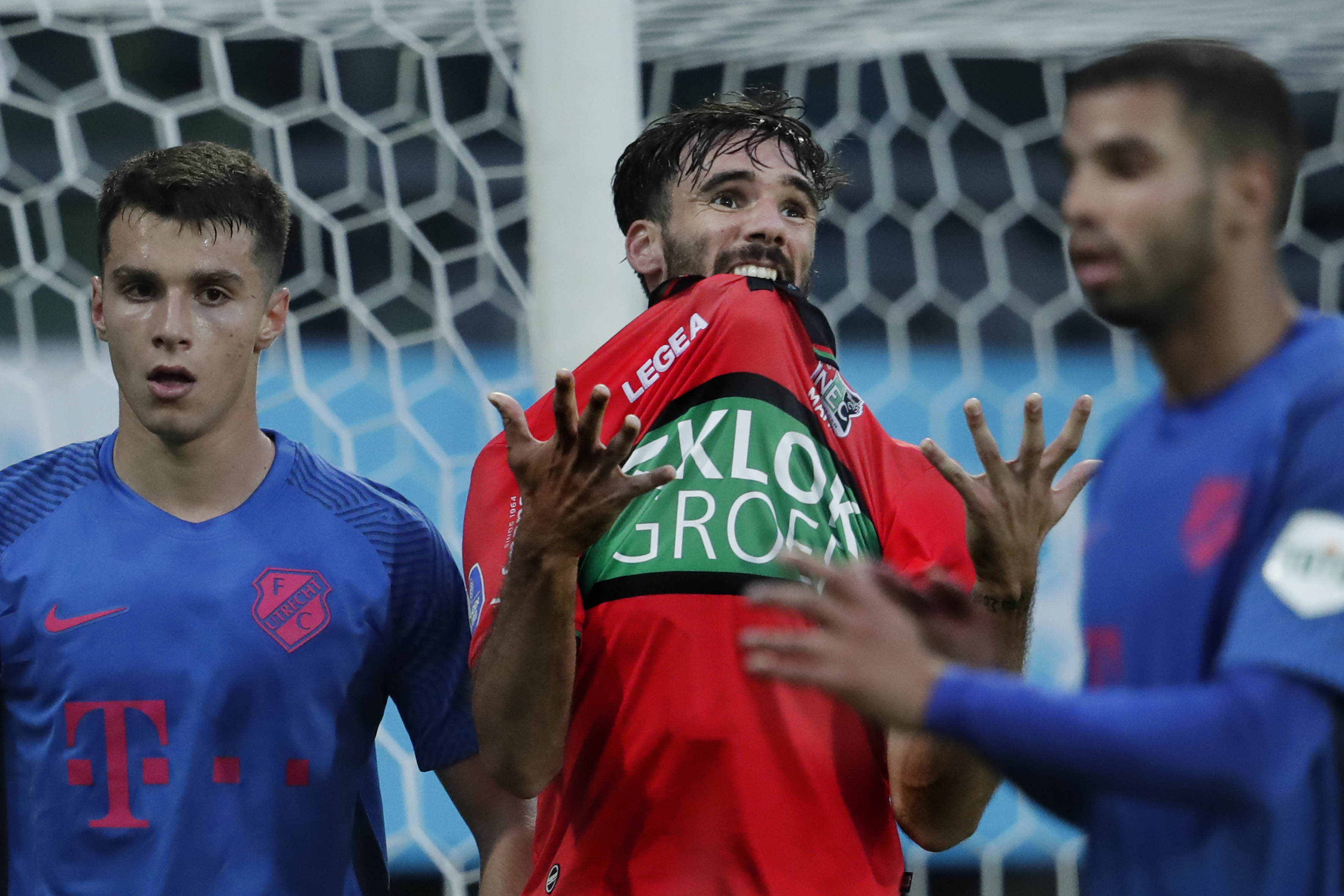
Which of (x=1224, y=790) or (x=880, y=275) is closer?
(x=1224, y=790)

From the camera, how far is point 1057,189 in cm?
406

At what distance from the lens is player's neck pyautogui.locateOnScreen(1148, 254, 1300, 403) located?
49.1 inches

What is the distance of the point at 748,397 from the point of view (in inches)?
76.0

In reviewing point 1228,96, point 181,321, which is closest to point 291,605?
point 181,321

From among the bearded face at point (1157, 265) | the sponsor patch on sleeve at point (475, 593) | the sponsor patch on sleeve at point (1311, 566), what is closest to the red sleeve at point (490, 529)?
the sponsor patch on sleeve at point (475, 593)

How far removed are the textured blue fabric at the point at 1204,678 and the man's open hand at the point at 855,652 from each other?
3cm

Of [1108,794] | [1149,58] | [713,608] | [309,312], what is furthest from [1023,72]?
[1108,794]

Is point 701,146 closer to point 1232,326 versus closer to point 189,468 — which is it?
point 189,468

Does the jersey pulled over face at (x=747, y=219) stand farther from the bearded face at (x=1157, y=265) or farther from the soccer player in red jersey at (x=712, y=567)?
the bearded face at (x=1157, y=265)

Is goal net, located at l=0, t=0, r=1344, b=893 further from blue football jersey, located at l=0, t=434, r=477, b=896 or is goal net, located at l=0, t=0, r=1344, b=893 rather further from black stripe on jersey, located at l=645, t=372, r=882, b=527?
black stripe on jersey, located at l=645, t=372, r=882, b=527

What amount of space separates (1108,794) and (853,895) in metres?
0.69

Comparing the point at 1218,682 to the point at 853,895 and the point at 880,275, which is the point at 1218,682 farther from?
the point at 880,275

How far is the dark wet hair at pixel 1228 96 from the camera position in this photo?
4.02 ft

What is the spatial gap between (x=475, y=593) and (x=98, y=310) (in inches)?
27.8
